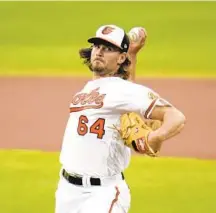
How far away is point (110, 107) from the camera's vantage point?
5.66 m

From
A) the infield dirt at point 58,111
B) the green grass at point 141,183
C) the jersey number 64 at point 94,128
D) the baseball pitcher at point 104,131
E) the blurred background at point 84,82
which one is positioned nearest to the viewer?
the baseball pitcher at point 104,131

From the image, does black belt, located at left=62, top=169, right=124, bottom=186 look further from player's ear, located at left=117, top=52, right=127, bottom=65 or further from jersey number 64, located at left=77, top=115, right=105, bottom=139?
player's ear, located at left=117, top=52, right=127, bottom=65

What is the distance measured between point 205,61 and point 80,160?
9.41 metres

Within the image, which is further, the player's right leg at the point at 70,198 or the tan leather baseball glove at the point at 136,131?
the player's right leg at the point at 70,198

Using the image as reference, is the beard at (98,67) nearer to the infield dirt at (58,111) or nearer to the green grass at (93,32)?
the infield dirt at (58,111)

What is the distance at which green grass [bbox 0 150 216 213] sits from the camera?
28.2 ft

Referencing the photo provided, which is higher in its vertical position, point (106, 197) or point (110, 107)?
point (110, 107)

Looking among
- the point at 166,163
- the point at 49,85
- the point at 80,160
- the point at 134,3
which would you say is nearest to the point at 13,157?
the point at 166,163

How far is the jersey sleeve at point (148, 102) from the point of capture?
546cm

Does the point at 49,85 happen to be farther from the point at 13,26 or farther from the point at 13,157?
the point at 13,26

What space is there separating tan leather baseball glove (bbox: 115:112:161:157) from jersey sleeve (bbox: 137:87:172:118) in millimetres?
108

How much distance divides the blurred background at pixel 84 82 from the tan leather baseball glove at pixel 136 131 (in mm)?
2996

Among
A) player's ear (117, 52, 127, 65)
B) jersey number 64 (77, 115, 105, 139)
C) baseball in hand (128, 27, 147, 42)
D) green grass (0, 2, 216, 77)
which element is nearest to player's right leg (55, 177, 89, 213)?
jersey number 64 (77, 115, 105, 139)

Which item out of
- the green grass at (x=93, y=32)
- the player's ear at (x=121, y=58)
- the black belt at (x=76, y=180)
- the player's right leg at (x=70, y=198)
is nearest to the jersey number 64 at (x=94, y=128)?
the black belt at (x=76, y=180)
